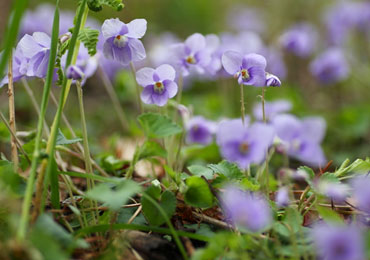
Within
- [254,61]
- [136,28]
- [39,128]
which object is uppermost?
[136,28]

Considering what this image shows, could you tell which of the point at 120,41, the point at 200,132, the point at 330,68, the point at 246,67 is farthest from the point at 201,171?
the point at 330,68

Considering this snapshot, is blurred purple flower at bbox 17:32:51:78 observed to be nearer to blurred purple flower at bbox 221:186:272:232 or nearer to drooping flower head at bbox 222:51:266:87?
drooping flower head at bbox 222:51:266:87

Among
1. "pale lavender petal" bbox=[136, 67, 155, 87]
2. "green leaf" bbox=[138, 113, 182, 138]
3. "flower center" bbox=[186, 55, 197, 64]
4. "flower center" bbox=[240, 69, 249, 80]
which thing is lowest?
"green leaf" bbox=[138, 113, 182, 138]

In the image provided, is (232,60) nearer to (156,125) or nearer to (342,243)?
(156,125)

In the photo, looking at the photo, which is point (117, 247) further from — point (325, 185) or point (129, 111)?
point (129, 111)

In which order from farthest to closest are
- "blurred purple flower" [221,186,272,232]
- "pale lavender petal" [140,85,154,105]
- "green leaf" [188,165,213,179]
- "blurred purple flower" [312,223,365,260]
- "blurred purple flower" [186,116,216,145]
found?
"blurred purple flower" [186,116,216,145] → "pale lavender petal" [140,85,154,105] → "green leaf" [188,165,213,179] → "blurred purple flower" [221,186,272,232] → "blurred purple flower" [312,223,365,260]

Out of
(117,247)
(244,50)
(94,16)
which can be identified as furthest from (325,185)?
(94,16)

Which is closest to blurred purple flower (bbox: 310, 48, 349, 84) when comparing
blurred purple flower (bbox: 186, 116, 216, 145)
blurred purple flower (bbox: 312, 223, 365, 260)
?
blurred purple flower (bbox: 186, 116, 216, 145)
